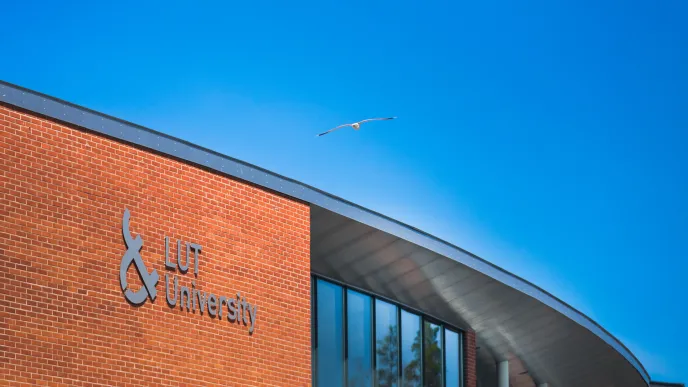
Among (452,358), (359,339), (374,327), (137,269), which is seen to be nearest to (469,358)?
(452,358)

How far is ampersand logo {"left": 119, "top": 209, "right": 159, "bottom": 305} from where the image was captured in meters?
18.3

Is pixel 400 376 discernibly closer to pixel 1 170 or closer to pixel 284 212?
pixel 284 212

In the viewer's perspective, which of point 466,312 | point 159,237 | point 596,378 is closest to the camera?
point 159,237

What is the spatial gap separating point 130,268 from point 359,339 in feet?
25.9

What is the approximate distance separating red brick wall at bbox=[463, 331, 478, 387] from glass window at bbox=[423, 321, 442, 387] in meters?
1.17

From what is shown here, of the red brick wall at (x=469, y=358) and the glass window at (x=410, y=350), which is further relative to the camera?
the red brick wall at (x=469, y=358)

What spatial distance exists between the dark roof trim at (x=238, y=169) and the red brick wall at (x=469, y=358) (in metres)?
2.47

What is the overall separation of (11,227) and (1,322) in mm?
1417

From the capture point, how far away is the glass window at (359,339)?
2477cm

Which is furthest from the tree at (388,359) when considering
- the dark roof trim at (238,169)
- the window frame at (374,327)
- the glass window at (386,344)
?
the dark roof trim at (238,169)

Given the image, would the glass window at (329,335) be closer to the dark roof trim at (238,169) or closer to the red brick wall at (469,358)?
the dark roof trim at (238,169)

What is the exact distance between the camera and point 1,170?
16.9 m

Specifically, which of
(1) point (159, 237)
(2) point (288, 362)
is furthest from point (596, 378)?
(1) point (159, 237)

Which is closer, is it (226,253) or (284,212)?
(226,253)
